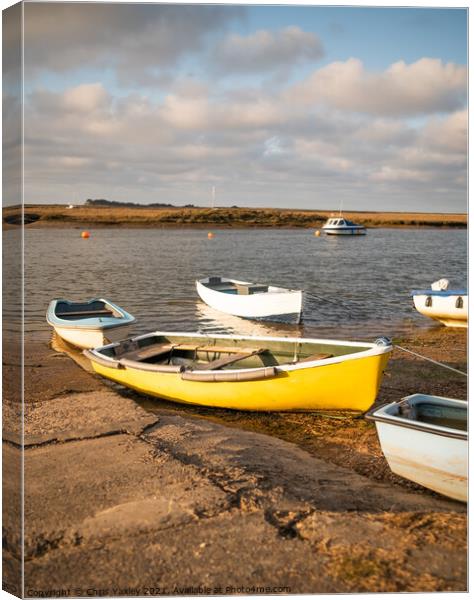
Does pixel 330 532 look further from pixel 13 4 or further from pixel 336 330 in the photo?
pixel 336 330

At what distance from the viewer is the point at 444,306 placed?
1317 cm

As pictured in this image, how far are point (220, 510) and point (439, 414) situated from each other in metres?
2.09

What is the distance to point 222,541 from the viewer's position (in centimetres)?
359

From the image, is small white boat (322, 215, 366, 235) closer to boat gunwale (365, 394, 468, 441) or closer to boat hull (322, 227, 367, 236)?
boat hull (322, 227, 367, 236)

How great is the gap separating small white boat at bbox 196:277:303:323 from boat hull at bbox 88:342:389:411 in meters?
6.08

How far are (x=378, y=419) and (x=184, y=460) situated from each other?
1584 mm

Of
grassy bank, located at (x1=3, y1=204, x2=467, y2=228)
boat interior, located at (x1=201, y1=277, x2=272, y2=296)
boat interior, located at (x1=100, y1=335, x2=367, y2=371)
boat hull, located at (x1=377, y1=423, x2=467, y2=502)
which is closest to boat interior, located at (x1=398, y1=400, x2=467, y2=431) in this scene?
boat hull, located at (x1=377, y1=423, x2=467, y2=502)

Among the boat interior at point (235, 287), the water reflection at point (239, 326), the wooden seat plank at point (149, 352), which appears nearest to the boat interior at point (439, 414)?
the wooden seat plank at point (149, 352)

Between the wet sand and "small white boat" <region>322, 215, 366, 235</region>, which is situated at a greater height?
"small white boat" <region>322, 215, 366, 235</region>

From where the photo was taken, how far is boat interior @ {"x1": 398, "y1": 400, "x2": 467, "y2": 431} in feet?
16.6

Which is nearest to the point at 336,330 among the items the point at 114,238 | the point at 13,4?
the point at 13,4

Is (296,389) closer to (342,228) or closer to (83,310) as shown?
(83,310)

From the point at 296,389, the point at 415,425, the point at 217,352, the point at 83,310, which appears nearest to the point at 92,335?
the point at 83,310

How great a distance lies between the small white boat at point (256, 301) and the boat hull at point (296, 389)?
239 inches
